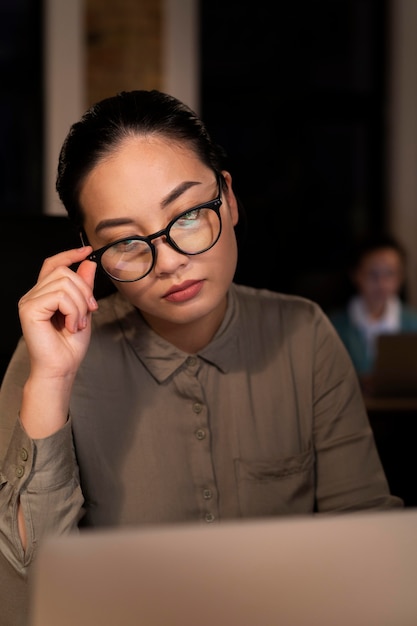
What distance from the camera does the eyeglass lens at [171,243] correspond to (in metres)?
1.10

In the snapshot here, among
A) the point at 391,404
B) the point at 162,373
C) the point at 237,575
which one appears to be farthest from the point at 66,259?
the point at 391,404

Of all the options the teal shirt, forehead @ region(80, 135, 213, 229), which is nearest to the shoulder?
forehead @ region(80, 135, 213, 229)

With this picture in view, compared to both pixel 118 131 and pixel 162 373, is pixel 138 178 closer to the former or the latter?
pixel 118 131

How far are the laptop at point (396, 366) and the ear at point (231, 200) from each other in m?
1.21

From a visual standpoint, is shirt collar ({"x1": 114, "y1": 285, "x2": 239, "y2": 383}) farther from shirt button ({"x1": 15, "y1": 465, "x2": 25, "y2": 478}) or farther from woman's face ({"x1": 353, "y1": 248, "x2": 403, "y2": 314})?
woman's face ({"x1": 353, "y1": 248, "x2": 403, "y2": 314})

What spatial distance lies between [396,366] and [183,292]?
4.67 ft

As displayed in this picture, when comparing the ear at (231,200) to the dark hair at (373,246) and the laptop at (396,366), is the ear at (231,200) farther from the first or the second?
the dark hair at (373,246)

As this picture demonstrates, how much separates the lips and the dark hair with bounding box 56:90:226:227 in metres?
0.17

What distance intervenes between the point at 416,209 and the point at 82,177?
4653 millimetres

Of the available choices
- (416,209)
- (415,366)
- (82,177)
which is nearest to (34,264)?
(82,177)

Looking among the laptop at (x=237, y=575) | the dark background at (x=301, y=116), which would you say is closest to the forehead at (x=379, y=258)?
the dark background at (x=301, y=116)

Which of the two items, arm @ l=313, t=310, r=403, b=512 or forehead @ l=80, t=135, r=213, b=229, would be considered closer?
forehead @ l=80, t=135, r=213, b=229

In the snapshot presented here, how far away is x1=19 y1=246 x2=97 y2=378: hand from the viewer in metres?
1.06

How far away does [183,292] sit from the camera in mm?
1120
